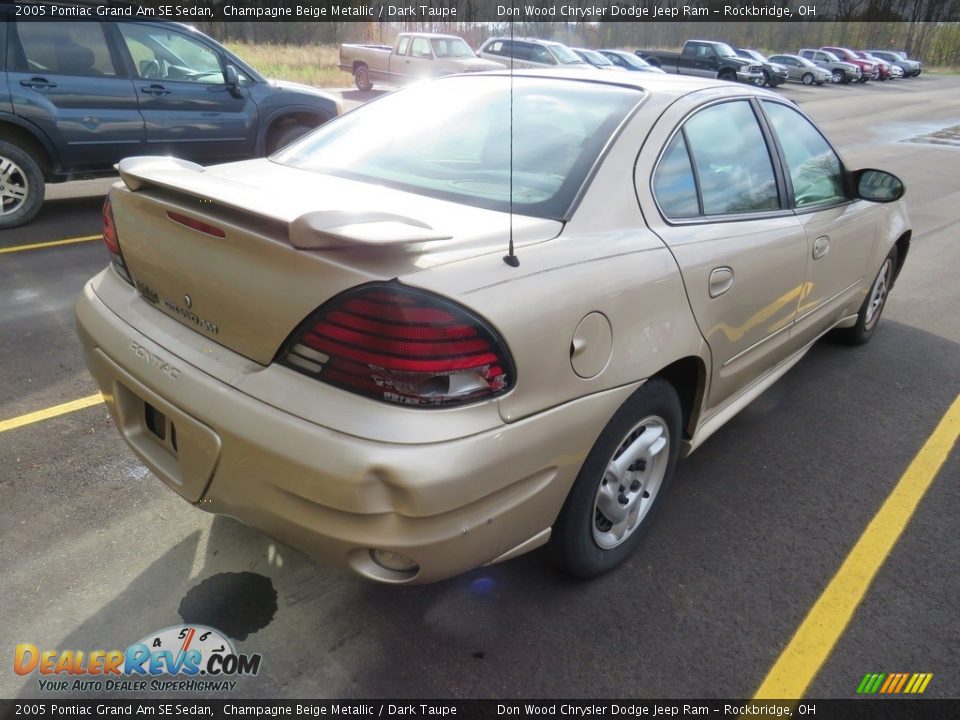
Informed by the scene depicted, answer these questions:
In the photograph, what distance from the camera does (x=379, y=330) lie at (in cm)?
176

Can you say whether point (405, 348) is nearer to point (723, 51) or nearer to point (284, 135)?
point (284, 135)

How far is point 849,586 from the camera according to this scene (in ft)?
8.41

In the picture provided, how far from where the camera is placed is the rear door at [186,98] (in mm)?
6945

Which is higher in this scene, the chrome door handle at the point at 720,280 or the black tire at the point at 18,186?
the chrome door handle at the point at 720,280

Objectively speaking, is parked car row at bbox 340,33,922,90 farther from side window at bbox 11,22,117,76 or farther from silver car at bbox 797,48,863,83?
side window at bbox 11,22,117,76

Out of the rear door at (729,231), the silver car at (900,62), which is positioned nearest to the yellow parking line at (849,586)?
the rear door at (729,231)

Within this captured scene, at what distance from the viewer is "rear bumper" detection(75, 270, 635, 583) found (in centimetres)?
173

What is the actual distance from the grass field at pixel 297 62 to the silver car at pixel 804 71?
850 inches

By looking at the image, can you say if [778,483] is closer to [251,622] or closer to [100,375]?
[251,622]

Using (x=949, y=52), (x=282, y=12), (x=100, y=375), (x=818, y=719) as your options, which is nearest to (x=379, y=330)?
(x=100, y=375)

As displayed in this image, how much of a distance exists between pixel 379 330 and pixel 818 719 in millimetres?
1684

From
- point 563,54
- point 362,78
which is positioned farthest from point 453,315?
point 362,78

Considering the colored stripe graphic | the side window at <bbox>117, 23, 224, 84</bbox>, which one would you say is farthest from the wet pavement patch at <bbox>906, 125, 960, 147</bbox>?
the colored stripe graphic

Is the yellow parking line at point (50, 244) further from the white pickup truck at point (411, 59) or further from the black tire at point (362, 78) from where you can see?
the black tire at point (362, 78)
